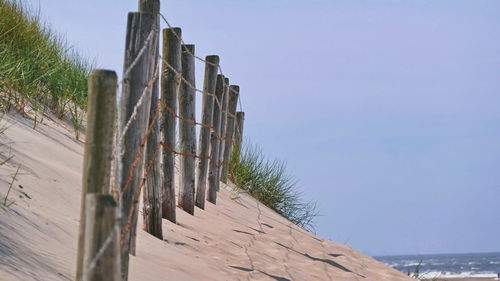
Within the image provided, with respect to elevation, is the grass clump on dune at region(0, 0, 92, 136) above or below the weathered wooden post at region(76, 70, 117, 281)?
above

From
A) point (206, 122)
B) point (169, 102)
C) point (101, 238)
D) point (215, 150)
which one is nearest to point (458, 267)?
point (215, 150)

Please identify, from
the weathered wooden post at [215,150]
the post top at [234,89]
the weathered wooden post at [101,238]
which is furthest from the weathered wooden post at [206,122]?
the weathered wooden post at [101,238]

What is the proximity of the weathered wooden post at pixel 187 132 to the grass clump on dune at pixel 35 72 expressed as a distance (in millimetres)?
1580

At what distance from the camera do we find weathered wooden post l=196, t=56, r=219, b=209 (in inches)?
321

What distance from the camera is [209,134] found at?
324 inches

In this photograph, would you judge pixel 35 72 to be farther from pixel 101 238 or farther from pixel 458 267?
pixel 458 267

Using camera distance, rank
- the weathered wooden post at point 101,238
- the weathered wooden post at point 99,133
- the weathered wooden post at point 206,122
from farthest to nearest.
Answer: the weathered wooden post at point 206,122
the weathered wooden post at point 99,133
the weathered wooden post at point 101,238

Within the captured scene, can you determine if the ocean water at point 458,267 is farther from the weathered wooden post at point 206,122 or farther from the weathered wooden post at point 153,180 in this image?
the weathered wooden post at point 153,180

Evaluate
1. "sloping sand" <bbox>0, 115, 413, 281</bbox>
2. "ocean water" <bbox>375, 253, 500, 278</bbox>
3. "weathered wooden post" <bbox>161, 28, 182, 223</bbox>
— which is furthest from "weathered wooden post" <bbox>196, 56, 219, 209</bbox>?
"ocean water" <bbox>375, 253, 500, 278</bbox>

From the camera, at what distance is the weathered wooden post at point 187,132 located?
723 cm

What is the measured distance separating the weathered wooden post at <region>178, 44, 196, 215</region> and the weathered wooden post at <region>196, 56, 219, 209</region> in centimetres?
62

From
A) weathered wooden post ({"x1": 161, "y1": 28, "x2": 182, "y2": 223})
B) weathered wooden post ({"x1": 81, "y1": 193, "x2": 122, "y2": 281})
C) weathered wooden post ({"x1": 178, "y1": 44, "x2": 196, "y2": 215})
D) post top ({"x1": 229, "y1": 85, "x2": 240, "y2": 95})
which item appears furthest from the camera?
post top ({"x1": 229, "y1": 85, "x2": 240, "y2": 95})

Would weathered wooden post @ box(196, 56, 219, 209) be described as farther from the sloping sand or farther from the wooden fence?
the sloping sand

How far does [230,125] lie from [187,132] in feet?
10.9
